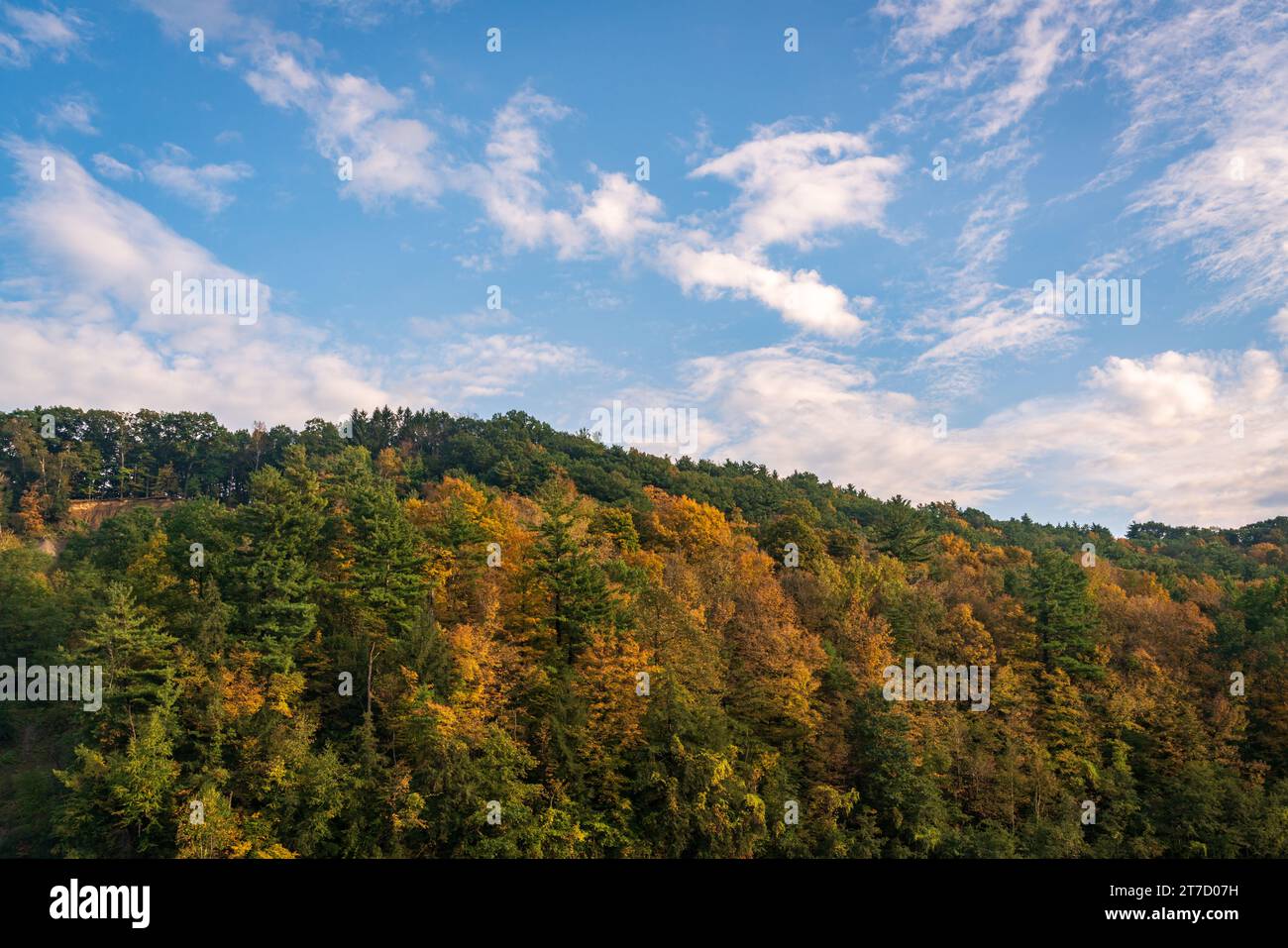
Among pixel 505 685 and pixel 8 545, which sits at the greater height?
pixel 8 545

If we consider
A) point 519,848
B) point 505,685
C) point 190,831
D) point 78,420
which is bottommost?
point 519,848

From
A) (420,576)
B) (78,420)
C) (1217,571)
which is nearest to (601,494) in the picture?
(420,576)

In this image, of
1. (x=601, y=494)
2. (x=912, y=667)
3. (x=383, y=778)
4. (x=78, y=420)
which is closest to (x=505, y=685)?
(x=383, y=778)

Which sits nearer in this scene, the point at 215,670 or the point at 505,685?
the point at 215,670

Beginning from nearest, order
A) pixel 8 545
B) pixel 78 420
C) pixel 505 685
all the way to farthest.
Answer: pixel 505 685, pixel 8 545, pixel 78 420
